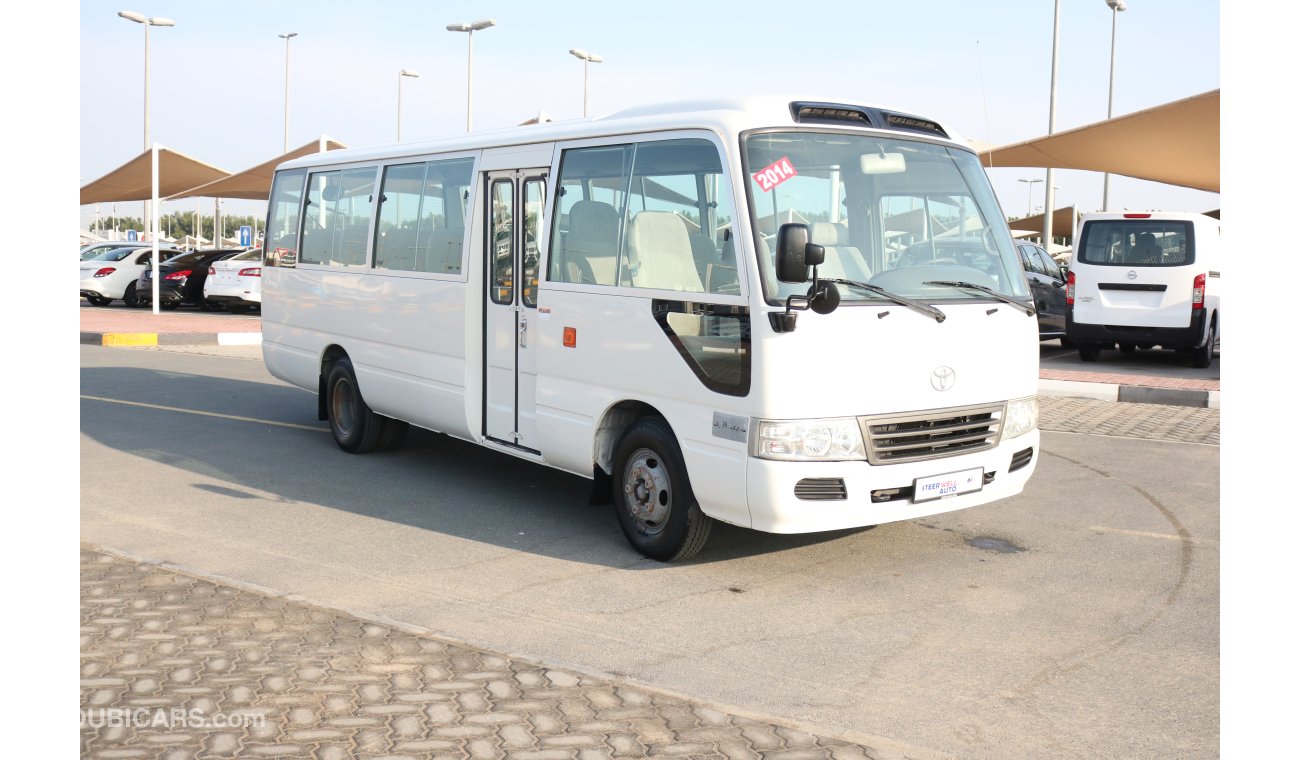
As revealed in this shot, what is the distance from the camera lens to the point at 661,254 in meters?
6.62

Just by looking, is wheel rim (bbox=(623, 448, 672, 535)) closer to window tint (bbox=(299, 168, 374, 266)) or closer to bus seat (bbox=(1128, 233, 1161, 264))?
window tint (bbox=(299, 168, 374, 266))

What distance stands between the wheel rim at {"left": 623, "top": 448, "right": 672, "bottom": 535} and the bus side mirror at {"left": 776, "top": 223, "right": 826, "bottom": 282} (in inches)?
56.7

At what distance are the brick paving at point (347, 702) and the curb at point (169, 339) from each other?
1553 centimetres

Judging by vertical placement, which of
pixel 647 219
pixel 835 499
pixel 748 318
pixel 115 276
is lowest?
pixel 835 499

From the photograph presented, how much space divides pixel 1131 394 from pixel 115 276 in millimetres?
25042

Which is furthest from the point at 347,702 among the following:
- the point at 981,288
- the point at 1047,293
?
the point at 1047,293

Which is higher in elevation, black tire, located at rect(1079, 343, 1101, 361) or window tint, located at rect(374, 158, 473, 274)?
window tint, located at rect(374, 158, 473, 274)

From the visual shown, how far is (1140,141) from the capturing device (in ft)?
66.5

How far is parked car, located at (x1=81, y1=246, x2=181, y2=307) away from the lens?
30.0 metres

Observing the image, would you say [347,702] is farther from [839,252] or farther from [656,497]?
[839,252]

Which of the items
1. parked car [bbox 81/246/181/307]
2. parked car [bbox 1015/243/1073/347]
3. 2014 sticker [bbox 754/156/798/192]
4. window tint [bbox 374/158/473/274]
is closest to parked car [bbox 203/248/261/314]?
parked car [bbox 81/246/181/307]

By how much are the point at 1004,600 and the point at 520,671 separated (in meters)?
2.65

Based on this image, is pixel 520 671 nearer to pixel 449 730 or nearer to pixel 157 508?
pixel 449 730

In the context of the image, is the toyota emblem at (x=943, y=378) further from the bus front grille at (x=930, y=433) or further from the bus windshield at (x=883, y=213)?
the bus windshield at (x=883, y=213)
